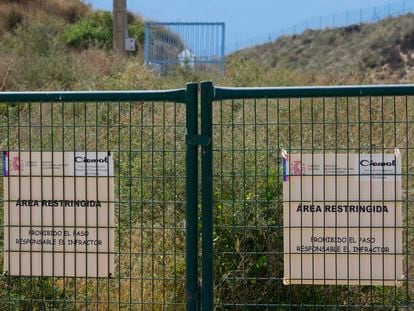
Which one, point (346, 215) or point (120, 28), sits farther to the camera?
point (120, 28)

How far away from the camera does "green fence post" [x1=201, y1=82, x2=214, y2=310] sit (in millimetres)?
5230

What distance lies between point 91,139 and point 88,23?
849 inches

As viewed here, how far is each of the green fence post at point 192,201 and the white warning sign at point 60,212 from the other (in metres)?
0.47

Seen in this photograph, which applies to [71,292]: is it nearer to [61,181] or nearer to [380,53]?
[61,181]

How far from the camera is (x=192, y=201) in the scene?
5.30m

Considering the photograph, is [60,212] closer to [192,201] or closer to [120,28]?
[192,201]

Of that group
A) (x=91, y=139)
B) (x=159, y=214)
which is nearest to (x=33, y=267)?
(x=159, y=214)

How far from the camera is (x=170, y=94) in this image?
528 cm

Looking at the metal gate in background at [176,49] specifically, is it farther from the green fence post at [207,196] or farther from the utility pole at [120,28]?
the green fence post at [207,196]

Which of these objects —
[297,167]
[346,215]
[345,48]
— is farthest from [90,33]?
[346,215]

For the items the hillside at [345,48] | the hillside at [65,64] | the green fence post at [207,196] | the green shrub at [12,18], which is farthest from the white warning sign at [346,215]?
the hillside at [345,48]

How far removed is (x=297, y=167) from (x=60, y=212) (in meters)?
1.48

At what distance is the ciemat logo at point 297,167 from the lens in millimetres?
5180

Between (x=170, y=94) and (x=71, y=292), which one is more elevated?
(x=170, y=94)
